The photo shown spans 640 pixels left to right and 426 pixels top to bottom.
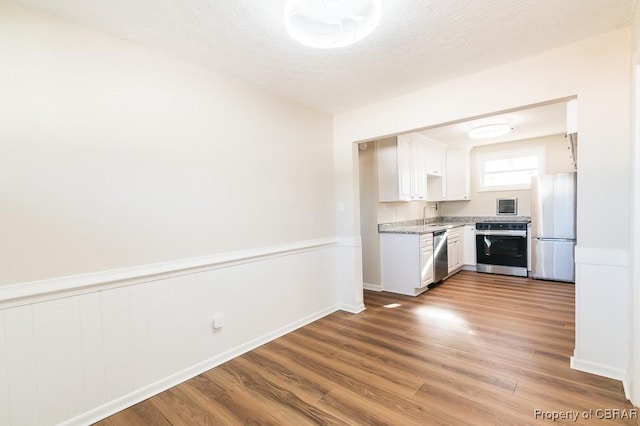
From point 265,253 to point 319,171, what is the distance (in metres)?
1.20

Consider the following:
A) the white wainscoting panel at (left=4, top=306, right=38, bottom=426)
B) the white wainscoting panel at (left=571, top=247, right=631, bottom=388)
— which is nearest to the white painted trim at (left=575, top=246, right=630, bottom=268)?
the white wainscoting panel at (left=571, top=247, right=631, bottom=388)

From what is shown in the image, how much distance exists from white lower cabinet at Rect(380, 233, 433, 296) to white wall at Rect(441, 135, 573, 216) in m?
2.37

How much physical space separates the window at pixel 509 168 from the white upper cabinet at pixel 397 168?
218cm

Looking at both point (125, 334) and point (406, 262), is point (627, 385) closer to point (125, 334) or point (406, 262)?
point (406, 262)

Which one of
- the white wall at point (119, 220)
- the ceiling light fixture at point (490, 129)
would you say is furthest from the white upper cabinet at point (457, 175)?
the white wall at point (119, 220)

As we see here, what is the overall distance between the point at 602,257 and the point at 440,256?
258 centimetres

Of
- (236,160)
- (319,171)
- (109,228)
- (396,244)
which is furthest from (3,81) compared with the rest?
(396,244)

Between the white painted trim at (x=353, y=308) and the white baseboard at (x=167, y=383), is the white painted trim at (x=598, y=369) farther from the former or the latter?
the white baseboard at (x=167, y=383)

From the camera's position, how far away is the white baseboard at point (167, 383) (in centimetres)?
177

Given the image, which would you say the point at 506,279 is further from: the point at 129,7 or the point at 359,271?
the point at 129,7

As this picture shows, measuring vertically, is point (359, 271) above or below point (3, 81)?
below

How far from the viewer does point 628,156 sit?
6.32 feet

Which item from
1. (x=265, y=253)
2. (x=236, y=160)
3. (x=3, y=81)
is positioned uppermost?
(x=3, y=81)

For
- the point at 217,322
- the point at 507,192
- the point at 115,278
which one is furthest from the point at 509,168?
the point at 115,278
